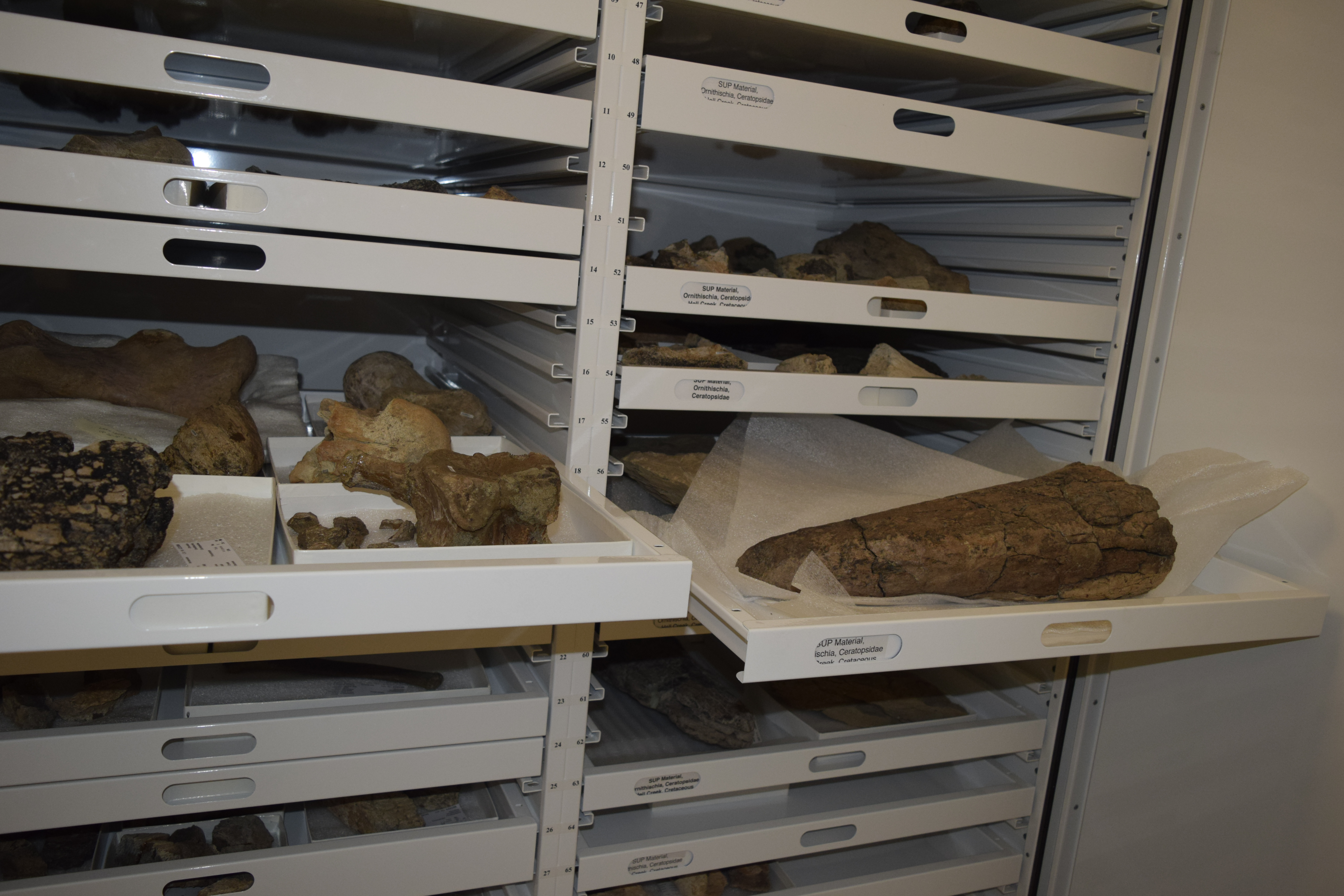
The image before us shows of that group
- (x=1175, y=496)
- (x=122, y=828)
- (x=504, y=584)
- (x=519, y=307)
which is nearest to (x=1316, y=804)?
(x=1175, y=496)

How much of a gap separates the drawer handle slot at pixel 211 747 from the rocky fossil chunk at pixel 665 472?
2.10 feet

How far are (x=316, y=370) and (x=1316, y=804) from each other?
1712mm

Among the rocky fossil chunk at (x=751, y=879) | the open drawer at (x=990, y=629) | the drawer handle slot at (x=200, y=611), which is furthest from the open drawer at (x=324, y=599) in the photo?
the rocky fossil chunk at (x=751, y=879)

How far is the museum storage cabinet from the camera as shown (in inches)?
34.9

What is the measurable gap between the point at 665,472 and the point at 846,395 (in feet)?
1.01

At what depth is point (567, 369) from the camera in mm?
1154

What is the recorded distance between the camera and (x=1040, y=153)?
1284 mm

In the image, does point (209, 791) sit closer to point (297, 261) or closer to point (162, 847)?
point (162, 847)

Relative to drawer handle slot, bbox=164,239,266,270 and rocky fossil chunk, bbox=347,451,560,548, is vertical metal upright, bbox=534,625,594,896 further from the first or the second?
drawer handle slot, bbox=164,239,266,270

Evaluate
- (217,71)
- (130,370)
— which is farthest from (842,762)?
(217,71)

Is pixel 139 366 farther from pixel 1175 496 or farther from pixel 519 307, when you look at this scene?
pixel 1175 496

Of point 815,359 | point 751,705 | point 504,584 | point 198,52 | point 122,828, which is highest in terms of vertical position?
point 198,52

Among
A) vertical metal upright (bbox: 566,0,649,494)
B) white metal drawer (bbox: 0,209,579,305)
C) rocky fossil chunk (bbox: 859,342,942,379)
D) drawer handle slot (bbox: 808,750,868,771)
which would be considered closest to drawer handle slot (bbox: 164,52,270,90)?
white metal drawer (bbox: 0,209,579,305)

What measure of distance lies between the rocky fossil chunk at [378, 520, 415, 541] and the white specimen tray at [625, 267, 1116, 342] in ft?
1.25
